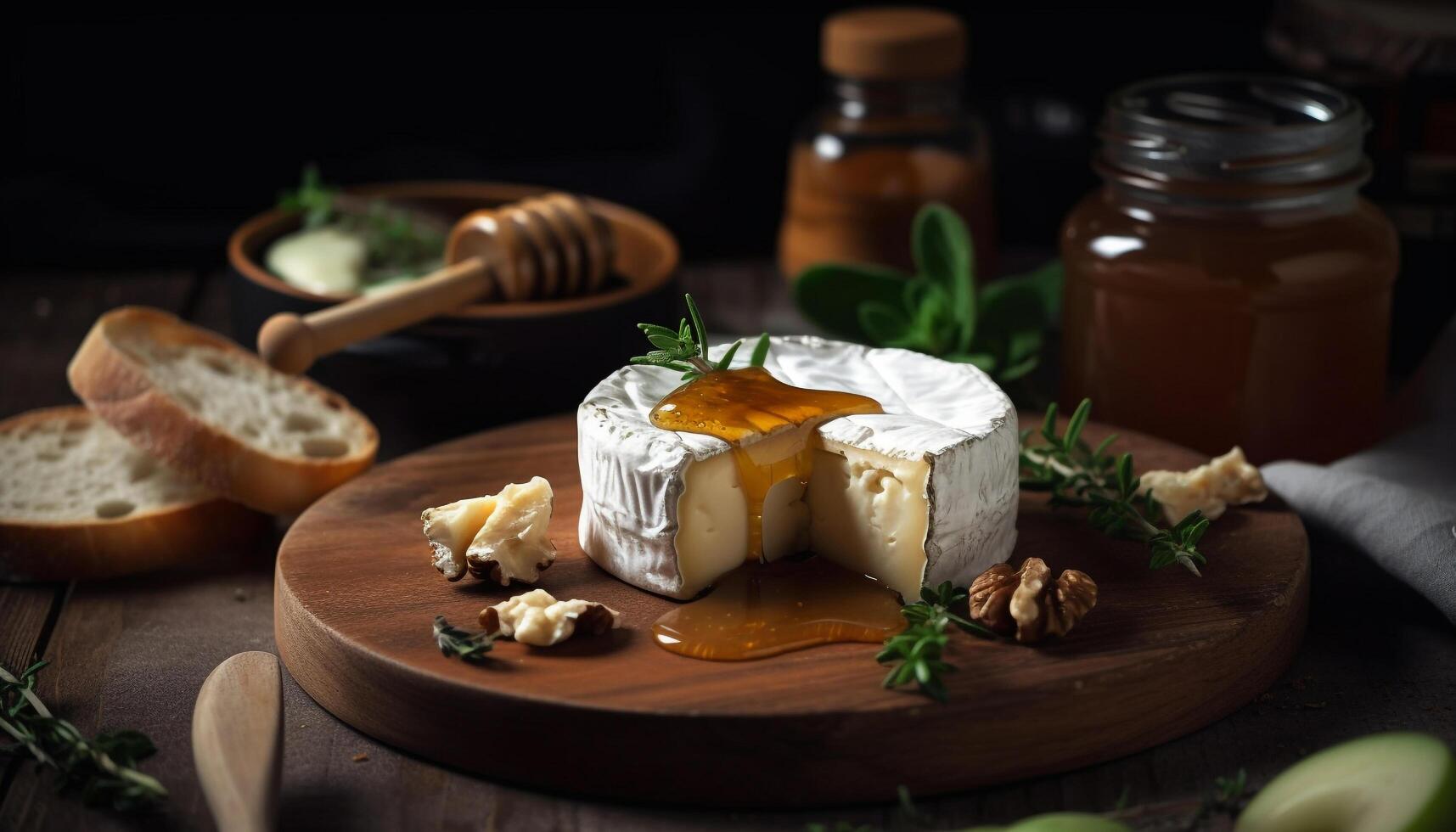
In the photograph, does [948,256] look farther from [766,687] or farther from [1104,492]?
[766,687]

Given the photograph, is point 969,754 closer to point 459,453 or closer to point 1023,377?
point 459,453

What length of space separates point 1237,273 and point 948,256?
0.58 metres

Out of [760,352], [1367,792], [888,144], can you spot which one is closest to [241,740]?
[760,352]

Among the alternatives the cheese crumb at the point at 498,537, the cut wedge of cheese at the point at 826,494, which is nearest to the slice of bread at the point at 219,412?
the cheese crumb at the point at 498,537

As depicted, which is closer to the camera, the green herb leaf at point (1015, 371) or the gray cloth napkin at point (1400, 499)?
the gray cloth napkin at point (1400, 499)

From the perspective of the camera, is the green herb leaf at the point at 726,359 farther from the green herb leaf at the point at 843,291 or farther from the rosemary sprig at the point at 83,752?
the rosemary sprig at the point at 83,752

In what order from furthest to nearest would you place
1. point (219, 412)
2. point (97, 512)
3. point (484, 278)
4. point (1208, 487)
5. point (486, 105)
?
1. point (486, 105)
2. point (484, 278)
3. point (219, 412)
4. point (97, 512)
5. point (1208, 487)

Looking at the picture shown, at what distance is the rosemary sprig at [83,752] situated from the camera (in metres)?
1.72

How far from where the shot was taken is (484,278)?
281cm

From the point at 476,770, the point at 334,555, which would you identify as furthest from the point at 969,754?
the point at 334,555

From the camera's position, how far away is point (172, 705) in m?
1.96

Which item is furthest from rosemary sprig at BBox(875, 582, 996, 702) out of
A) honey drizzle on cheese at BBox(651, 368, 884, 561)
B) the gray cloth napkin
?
the gray cloth napkin

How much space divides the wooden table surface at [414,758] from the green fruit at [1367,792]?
0.54 feet

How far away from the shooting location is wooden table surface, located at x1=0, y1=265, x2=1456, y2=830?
5.65ft
